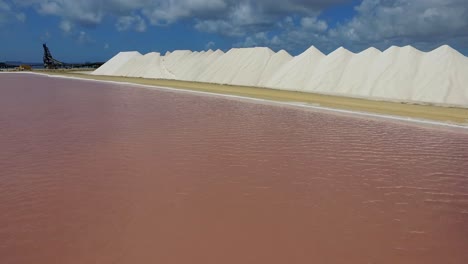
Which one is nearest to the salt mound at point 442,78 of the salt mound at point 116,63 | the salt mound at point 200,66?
the salt mound at point 200,66

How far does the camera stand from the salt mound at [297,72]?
1449 inches

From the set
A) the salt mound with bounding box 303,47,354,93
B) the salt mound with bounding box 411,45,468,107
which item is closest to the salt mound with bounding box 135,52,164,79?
the salt mound with bounding box 303,47,354,93

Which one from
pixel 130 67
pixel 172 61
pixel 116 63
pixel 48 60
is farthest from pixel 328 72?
pixel 48 60

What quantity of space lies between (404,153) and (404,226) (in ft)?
20.0

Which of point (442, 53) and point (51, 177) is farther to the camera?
point (442, 53)

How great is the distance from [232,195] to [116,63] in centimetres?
7128

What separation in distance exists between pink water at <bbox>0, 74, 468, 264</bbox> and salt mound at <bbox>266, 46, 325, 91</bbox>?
21.1 meters

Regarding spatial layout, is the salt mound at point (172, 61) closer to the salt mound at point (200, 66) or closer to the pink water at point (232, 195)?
the salt mound at point (200, 66)

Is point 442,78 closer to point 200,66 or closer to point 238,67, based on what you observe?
point 238,67

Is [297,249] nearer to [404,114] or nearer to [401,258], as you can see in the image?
[401,258]

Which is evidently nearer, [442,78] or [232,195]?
[232,195]

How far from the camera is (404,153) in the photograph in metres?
12.2

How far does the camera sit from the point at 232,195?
8062 millimetres

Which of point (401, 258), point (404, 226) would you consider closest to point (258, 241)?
point (401, 258)
